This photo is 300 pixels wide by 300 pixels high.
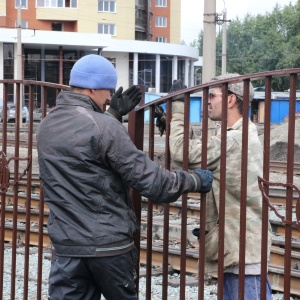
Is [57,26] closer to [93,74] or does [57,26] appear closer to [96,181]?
[93,74]

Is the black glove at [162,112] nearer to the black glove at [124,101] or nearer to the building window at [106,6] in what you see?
the black glove at [124,101]

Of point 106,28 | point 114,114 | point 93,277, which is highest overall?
point 106,28

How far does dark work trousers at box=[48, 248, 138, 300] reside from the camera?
147 inches

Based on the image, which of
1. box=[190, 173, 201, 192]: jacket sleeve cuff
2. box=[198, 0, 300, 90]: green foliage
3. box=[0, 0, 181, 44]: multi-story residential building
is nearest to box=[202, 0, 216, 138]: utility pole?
box=[190, 173, 201, 192]: jacket sleeve cuff

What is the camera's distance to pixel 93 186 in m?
3.69

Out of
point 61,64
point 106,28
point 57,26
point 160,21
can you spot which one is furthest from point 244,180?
point 160,21

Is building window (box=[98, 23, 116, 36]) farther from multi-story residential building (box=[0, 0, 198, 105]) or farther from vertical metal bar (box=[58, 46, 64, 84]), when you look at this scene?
vertical metal bar (box=[58, 46, 64, 84])

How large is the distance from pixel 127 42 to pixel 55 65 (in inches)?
269

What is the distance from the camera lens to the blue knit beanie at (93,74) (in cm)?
387

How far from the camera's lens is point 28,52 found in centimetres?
6025

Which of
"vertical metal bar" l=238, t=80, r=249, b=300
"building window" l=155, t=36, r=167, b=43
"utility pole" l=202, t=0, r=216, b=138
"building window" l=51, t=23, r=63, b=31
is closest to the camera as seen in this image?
"vertical metal bar" l=238, t=80, r=249, b=300

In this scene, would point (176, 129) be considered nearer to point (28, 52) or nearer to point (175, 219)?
point (175, 219)

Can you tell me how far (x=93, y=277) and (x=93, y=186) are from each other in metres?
0.49

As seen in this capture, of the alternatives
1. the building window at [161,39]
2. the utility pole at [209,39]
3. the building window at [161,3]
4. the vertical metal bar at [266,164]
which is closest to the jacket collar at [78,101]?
the vertical metal bar at [266,164]
